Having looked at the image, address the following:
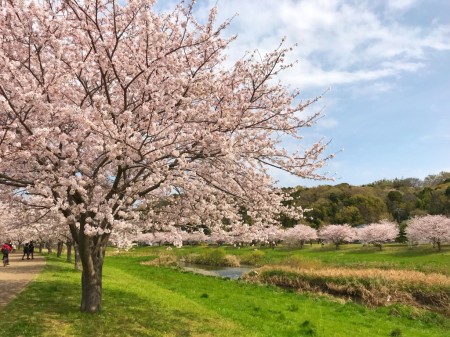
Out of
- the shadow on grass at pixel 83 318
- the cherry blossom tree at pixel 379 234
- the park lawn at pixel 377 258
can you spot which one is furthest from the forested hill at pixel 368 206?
the shadow on grass at pixel 83 318

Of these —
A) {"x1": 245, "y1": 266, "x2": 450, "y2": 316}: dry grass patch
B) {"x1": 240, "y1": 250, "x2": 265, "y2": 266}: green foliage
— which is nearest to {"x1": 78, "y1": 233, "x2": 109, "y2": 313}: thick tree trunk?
{"x1": 245, "y1": 266, "x2": 450, "y2": 316}: dry grass patch

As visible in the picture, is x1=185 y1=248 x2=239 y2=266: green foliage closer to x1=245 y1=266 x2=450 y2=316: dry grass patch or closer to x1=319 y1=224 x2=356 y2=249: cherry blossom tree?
x1=245 y1=266 x2=450 y2=316: dry grass patch

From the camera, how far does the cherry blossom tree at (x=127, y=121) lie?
8922 millimetres

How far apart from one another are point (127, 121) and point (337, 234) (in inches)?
3049

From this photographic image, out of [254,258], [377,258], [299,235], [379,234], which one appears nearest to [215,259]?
[254,258]

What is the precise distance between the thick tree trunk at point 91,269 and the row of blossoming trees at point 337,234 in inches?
70.6

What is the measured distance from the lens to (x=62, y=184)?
8.91 meters

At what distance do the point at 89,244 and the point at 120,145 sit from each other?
475 centimetres

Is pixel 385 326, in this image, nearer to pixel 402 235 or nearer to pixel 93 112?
pixel 93 112

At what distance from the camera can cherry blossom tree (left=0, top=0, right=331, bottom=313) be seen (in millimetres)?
8922

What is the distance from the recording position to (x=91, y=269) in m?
11.7

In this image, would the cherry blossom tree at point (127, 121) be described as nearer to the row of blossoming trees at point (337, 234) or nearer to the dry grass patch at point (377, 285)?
the row of blossoming trees at point (337, 234)

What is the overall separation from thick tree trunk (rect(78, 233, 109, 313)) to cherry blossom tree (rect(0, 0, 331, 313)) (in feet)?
0.12

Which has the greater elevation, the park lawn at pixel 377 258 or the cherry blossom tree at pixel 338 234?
the cherry blossom tree at pixel 338 234
